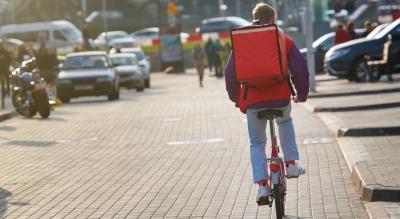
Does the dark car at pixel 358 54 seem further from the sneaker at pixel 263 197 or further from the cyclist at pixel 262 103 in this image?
the sneaker at pixel 263 197

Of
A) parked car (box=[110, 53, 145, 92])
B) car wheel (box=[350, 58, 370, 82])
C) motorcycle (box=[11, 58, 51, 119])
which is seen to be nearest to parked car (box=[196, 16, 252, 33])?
parked car (box=[110, 53, 145, 92])

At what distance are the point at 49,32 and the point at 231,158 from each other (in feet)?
204

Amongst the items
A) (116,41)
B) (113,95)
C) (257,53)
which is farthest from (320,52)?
(257,53)

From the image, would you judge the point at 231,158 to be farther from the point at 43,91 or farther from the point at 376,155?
the point at 43,91

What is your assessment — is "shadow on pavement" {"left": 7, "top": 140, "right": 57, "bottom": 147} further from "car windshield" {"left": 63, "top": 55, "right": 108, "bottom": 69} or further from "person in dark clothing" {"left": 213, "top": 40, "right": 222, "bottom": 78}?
"person in dark clothing" {"left": 213, "top": 40, "right": 222, "bottom": 78}

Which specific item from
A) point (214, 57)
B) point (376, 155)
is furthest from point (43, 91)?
point (214, 57)

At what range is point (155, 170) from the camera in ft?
46.2

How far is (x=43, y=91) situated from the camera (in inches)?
1072

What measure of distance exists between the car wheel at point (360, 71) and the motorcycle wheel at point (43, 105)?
30.3 ft

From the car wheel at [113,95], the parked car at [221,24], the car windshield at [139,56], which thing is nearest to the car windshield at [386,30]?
the car wheel at [113,95]

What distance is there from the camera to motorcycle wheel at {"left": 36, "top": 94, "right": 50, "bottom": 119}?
26.9 metres

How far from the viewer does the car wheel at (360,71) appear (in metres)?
32.5

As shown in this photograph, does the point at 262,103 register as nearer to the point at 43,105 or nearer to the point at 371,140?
the point at 371,140

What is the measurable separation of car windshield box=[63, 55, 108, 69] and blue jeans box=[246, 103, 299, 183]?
26.9 meters
